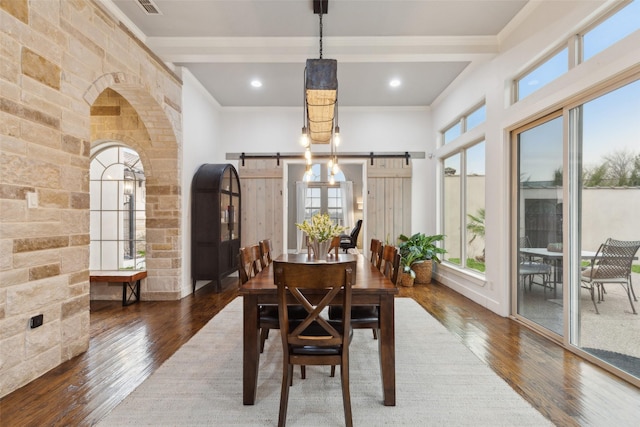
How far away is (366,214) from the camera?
6.33 m

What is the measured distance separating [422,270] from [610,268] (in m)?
Result: 3.10

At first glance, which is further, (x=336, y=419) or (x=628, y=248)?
(x=628, y=248)

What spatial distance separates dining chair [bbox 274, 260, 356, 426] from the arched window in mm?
3856

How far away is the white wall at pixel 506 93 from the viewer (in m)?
2.51

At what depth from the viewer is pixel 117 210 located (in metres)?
4.71

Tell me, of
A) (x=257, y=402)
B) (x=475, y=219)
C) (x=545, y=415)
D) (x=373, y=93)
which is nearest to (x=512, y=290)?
(x=475, y=219)

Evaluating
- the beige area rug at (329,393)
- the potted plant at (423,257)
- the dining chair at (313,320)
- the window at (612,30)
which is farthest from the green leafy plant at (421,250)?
the dining chair at (313,320)

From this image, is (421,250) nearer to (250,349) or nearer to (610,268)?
(610,268)

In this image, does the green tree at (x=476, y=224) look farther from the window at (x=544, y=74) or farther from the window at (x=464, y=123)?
the window at (x=544, y=74)

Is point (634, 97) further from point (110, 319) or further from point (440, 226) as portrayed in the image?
point (110, 319)

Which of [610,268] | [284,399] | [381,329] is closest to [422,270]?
[610,268]

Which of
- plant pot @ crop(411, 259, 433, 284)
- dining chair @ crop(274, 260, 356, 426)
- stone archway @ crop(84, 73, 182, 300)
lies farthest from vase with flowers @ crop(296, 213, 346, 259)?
plant pot @ crop(411, 259, 433, 284)

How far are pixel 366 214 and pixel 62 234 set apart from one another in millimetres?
4819

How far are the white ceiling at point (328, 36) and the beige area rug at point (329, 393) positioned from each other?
3.35 metres
